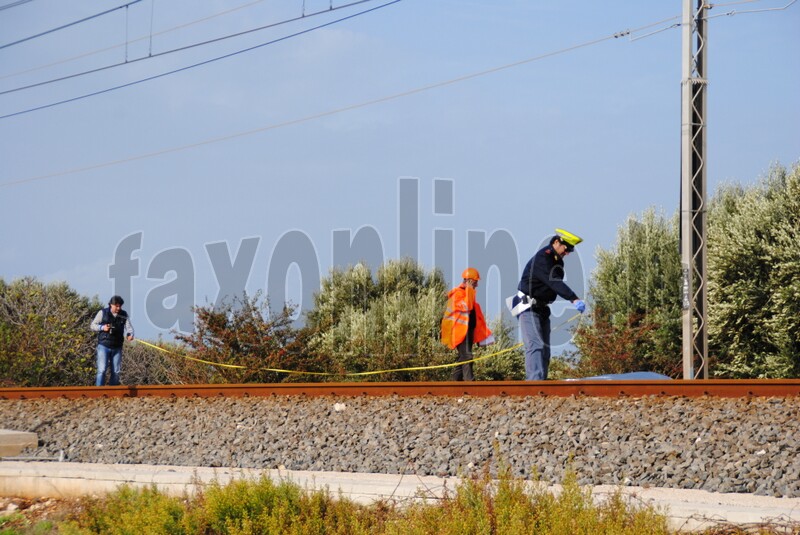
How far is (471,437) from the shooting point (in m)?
9.48

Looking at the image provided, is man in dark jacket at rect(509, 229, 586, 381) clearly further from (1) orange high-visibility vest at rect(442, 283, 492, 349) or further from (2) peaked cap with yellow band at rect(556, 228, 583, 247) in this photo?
(1) orange high-visibility vest at rect(442, 283, 492, 349)

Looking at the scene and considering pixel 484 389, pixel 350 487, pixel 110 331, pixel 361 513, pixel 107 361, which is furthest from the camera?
pixel 107 361

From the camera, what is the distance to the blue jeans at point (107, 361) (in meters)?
16.4

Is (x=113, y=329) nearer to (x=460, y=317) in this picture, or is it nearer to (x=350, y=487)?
(x=460, y=317)

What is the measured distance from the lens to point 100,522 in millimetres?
7742

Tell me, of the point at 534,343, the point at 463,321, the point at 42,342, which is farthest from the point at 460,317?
the point at 42,342

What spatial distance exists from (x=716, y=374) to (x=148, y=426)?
16.2 metres

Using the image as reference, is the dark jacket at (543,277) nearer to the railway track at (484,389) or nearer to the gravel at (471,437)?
the railway track at (484,389)

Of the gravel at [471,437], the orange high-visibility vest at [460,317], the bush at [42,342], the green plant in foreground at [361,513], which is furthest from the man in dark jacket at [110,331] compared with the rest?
the bush at [42,342]

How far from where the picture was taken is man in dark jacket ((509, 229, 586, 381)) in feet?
39.7

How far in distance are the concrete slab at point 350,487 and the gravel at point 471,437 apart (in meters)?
0.41

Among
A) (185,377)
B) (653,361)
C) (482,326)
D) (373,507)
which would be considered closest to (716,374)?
(653,361)

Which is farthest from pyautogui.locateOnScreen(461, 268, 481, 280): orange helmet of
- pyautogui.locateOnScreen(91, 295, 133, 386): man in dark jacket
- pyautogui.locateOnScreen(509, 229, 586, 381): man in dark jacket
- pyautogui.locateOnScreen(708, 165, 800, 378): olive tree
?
pyautogui.locateOnScreen(708, 165, 800, 378): olive tree

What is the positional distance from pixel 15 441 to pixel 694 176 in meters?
10.9
